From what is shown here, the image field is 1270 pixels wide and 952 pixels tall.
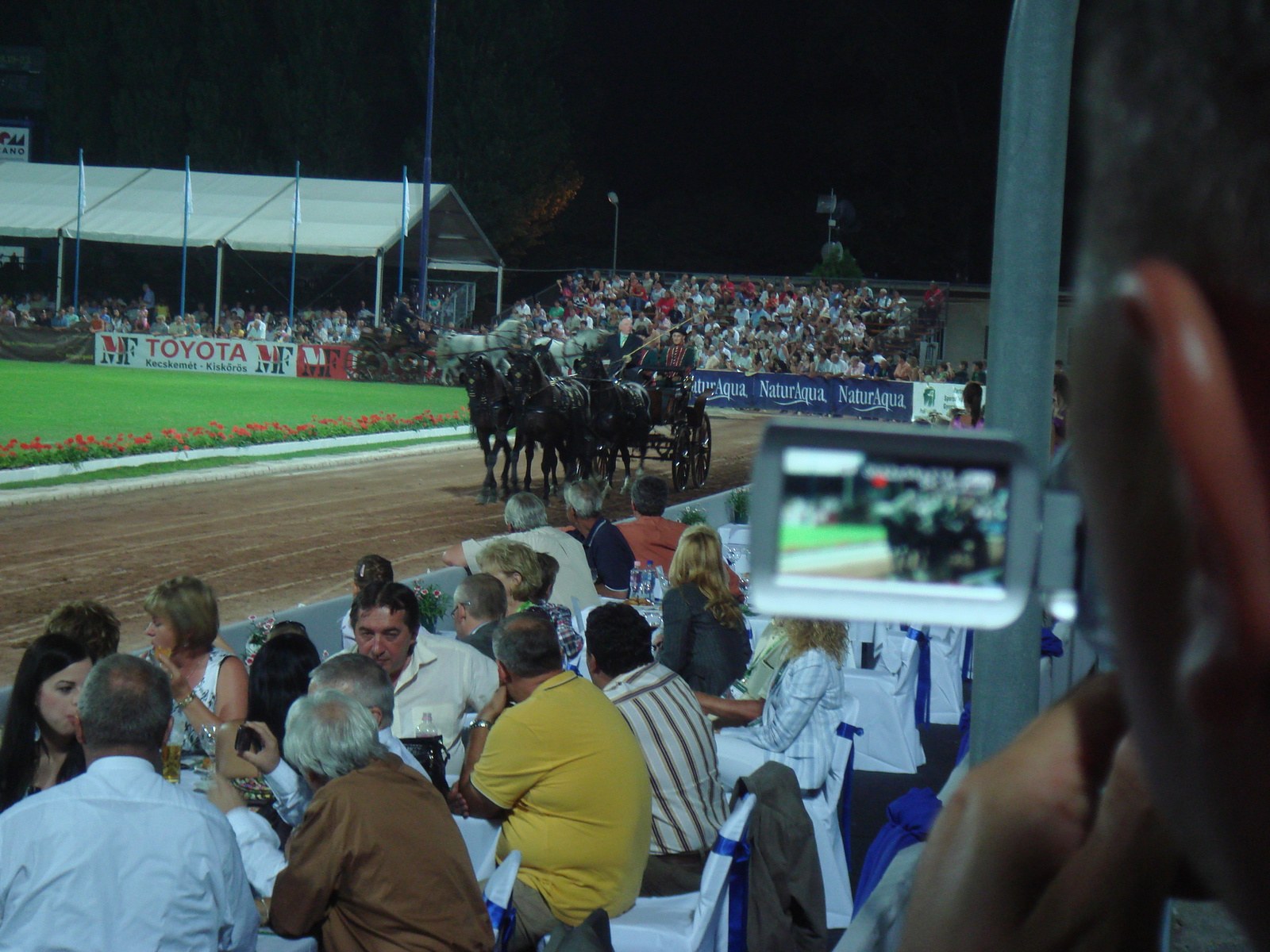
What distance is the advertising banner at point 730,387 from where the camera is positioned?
33.8m

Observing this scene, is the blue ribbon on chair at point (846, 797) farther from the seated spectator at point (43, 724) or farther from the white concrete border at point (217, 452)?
the white concrete border at point (217, 452)

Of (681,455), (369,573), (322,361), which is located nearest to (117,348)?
(322,361)

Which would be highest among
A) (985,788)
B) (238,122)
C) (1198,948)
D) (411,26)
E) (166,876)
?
(411,26)

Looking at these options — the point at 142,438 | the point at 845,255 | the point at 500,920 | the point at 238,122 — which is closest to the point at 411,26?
the point at 238,122

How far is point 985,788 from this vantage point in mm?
700

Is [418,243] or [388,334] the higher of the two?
[418,243]

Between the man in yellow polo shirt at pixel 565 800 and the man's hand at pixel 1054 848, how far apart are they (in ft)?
11.7

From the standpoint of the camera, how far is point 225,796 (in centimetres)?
423

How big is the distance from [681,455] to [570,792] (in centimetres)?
1326

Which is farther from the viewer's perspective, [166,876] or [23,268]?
[23,268]

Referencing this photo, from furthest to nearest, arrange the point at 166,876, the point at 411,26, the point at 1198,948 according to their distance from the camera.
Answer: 1. the point at 411,26
2. the point at 1198,948
3. the point at 166,876

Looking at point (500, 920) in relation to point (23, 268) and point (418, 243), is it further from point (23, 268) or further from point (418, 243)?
point (23, 268)

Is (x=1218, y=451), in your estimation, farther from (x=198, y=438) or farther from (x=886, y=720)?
(x=198, y=438)

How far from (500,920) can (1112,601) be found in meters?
3.65
